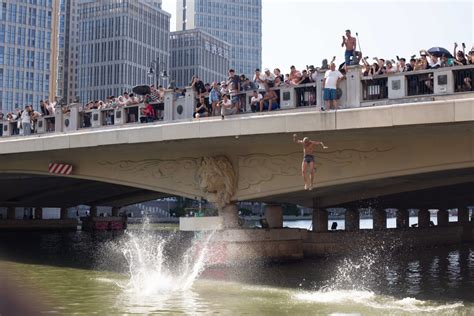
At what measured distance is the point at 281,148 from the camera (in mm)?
23359

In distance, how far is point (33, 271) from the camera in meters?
25.4

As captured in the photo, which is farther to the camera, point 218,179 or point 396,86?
point 218,179

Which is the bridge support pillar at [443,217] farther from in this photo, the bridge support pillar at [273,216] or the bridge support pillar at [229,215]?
the bridge support pillar at [229,215]

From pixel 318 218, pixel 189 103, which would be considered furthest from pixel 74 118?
pixel 318 218

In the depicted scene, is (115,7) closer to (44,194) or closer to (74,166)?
(44,194)

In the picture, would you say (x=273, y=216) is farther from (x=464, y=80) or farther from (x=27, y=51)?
(x=27, y=51)

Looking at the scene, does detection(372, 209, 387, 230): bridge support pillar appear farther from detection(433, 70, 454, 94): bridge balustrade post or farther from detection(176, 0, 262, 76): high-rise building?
detection(176, 0, 262, 76): high-rise building

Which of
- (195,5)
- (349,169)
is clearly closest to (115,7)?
(195,5)

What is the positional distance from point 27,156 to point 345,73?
15.6m

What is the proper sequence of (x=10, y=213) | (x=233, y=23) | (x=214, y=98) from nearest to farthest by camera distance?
(x=214, y=98)
(x=10, y=213)
(x=233, y=23)

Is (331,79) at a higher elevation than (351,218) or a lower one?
higher

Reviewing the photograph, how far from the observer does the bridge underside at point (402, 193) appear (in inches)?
959

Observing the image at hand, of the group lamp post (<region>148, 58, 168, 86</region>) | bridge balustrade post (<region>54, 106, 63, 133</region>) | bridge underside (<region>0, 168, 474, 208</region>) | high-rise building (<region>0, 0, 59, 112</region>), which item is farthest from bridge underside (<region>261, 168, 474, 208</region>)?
high-rise building (<region>0, 0, 59, 112</region>)

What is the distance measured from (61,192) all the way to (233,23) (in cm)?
15276
